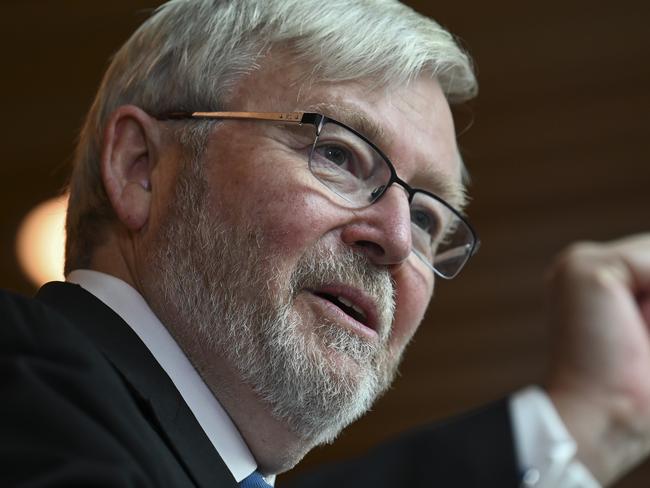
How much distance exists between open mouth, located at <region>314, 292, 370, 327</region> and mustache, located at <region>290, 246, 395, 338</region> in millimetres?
31

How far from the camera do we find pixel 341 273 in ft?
6.19

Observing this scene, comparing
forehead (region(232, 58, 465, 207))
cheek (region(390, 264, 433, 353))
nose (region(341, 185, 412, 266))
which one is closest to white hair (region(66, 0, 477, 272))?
forehead (region(232, 58, 465, 207))

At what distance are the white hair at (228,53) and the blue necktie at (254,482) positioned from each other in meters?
0.51

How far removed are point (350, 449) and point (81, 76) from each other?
290cm

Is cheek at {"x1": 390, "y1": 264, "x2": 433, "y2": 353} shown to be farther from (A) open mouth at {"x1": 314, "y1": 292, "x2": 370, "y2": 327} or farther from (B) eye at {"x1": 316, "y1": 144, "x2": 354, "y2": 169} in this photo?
(B) eye at {"x1": 316, "y1": 144, "x2": 354, "y2": 169}

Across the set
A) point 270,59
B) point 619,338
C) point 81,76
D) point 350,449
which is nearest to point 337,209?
point 270,59

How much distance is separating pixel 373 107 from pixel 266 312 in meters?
0.44

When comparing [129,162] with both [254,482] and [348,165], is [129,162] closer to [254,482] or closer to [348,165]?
[348,165]

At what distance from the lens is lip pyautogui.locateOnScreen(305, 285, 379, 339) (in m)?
1.88

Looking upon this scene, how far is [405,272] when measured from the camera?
2084 millimetres

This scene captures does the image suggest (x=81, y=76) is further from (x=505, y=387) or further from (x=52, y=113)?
(x=505, y=387)

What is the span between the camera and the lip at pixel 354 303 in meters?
1.88

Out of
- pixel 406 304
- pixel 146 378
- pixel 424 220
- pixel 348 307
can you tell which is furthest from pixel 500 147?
pixel 146 378

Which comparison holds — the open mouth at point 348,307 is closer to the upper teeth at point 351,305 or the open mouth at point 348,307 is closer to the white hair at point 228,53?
the upper teeth at point 351,305
